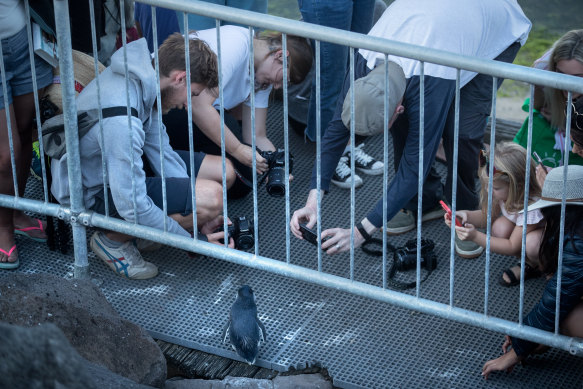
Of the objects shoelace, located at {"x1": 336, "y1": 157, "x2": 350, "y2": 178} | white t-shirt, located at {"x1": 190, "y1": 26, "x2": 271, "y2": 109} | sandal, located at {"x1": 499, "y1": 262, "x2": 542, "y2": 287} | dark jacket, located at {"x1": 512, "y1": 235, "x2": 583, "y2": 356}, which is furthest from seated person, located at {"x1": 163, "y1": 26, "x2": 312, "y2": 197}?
dark jacket, located at {"x1": 512, "y1": 235, "x2": 583, "y2": 356}

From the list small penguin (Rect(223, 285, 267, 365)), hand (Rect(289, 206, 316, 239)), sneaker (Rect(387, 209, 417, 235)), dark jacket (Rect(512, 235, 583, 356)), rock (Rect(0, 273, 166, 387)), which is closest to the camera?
rock (Rect(0, 273, 166, 387))

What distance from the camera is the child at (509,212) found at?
392cm

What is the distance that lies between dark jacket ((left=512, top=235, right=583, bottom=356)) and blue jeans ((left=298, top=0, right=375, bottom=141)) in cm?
200

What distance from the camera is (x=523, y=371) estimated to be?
3.74 m

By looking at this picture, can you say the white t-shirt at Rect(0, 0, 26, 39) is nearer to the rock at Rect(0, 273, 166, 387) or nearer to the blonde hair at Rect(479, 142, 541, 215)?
the rock at Rect(0, 273, 166, 387)

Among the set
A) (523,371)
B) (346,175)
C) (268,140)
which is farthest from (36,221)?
(523,371)

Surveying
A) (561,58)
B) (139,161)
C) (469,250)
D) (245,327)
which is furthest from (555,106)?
(139,161)

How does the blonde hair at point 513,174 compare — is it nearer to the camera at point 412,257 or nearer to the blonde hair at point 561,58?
the camera at point 412,257

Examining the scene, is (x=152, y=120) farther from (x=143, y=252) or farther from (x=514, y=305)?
(x=514, y=305)

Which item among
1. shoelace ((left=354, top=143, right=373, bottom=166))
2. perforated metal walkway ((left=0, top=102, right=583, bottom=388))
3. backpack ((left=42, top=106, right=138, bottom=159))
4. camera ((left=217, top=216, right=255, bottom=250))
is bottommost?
perforated metal walkway ((left=0, top=102, right=583, bottom=388))

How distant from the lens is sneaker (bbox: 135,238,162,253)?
14.5ft

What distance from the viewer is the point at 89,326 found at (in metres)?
3.36

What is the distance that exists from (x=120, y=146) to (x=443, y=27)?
5.07 feet

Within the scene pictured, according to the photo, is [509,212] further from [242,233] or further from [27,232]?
[27,232]
